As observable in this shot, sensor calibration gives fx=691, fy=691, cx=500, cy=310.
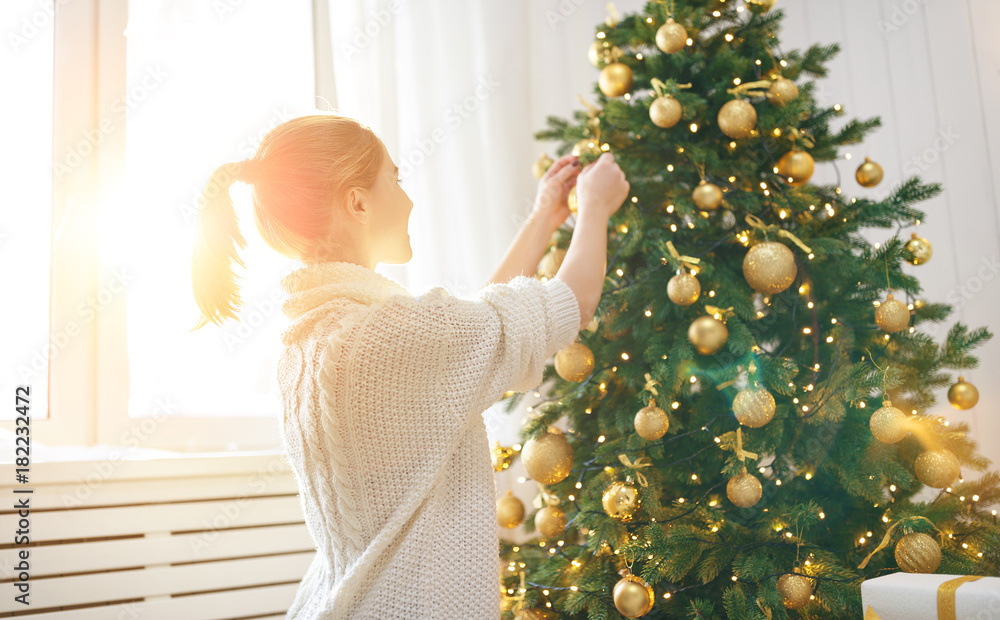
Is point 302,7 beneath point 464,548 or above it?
above

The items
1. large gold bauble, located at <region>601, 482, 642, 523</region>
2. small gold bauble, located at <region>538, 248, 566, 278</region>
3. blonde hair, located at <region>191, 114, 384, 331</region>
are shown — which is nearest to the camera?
blonde hair, located at <region>191, 114, 384, 331</region>

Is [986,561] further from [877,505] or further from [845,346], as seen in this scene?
[845,346]

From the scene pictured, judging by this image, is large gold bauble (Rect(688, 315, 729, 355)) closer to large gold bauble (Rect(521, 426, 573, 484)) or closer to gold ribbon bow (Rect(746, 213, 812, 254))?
gold ribbon bow (Rect(746, 213, 812, 254))

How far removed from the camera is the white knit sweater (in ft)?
2.87

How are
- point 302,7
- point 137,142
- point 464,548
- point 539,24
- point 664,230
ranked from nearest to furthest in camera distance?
point 464,548, point 664,230, point 137,142, point 302,7, point 539,24

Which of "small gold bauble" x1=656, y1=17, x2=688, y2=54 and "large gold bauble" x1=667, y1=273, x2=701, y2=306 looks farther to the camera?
"small gold bauble" x1=656, y1=17, x2=688, y2=54

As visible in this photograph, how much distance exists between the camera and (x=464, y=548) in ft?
2.91

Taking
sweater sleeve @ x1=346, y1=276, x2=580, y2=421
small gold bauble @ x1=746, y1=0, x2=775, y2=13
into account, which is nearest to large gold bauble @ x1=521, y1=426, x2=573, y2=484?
sweater sleeve @ x1=346, y1=276, x2=580, y2=421

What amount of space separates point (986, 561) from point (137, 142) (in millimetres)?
2234

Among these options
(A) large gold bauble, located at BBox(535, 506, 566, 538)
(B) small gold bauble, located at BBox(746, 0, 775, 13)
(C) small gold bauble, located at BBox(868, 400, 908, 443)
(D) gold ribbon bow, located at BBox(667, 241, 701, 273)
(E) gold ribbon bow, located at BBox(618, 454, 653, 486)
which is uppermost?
(B) small gold bauble, located at BBox(746, 0, 775, 13)

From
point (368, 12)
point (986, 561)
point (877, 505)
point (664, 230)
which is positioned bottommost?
point (986, 561)

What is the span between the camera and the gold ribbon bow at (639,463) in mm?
1241

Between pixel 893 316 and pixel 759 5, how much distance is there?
0.67 metres

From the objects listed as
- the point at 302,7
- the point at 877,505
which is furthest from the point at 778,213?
the point at 302,7
